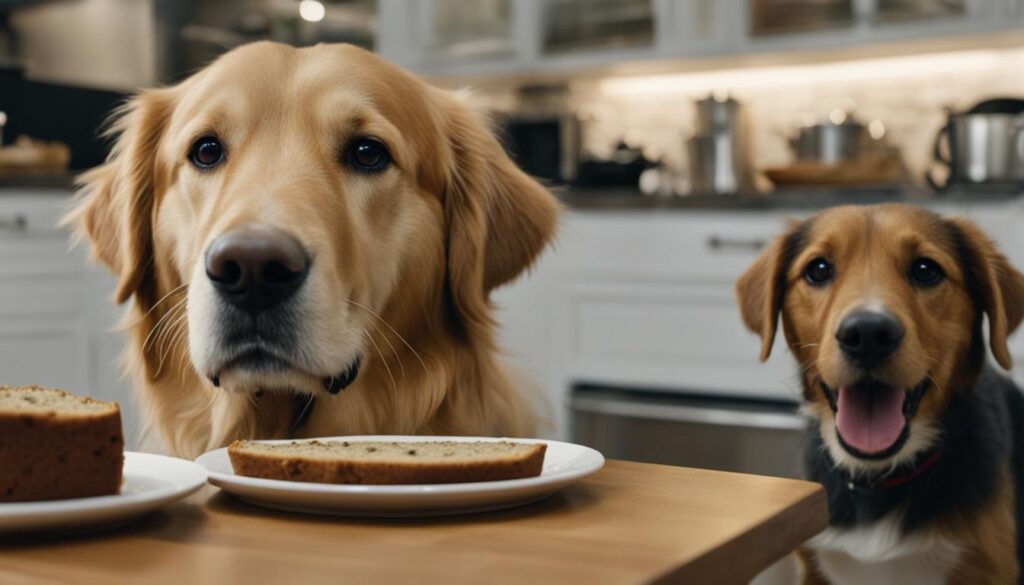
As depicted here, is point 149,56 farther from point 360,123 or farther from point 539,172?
point 360,123

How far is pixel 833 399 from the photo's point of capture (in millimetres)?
2021

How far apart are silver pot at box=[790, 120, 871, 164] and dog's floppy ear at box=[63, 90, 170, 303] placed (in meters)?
3.21

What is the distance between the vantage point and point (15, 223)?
14.6 ft

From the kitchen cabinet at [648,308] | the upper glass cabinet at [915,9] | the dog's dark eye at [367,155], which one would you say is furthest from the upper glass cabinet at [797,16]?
the dog's dark eye at [367,155]

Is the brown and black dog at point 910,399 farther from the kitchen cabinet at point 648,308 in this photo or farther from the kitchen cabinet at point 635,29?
the kitchen cabinet at point 635,29

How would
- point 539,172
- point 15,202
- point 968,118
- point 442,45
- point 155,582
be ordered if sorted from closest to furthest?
point 155,582, point 968,118, point 15,202, point 539,172, point 442,45

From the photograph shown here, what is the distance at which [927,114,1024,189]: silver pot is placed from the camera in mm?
3715

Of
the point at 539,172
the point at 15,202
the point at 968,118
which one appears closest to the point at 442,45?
the point at 539,172

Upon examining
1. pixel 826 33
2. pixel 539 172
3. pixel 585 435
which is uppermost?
pixel 826 33

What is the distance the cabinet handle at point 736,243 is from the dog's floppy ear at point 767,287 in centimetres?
148

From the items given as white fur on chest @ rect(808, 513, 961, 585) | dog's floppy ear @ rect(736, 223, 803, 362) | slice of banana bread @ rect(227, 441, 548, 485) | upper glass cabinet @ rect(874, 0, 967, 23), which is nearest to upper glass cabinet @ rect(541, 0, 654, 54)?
upper glass cabinet @ rect(874, 0, 967, 23)

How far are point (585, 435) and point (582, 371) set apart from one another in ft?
0.80

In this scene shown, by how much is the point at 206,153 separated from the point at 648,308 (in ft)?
8.66

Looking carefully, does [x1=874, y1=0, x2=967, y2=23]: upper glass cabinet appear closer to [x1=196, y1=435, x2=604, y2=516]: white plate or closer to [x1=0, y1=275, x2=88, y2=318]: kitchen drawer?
[x1=0, y1=275, x2=88, y2=318]: kitchen drawer
